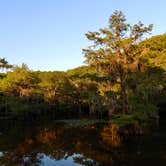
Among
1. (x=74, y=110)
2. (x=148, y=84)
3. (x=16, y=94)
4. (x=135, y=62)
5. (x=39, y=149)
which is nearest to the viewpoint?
(x=39, y=149)

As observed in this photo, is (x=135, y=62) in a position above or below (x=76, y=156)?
above

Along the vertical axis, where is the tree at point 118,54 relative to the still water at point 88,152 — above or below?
above

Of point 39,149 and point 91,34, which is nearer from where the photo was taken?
point 39,149

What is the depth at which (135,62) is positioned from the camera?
36.2 metres

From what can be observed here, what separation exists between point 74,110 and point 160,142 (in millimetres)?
51473

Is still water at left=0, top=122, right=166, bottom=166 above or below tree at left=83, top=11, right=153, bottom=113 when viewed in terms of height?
below

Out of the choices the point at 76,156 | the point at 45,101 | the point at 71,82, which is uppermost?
the point at 71,82

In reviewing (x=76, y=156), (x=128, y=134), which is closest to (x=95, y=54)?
(x=128, y=134)

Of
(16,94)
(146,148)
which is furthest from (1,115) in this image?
(146,148)

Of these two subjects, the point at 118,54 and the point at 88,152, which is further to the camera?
the point at 118,54

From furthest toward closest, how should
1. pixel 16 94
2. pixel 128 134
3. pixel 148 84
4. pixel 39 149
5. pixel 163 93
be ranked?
pixel 16 94
pixel 163 93
pixel 148 84
pixel 128 134
pixel 39 149

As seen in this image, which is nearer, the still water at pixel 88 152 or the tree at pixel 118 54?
the still water at pixel 88 152

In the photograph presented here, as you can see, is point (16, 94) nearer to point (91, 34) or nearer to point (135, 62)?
point (91, 34)

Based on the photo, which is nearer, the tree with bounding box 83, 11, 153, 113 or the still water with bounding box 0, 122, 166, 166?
the still water with bounding box 0, 122, 166, 166
